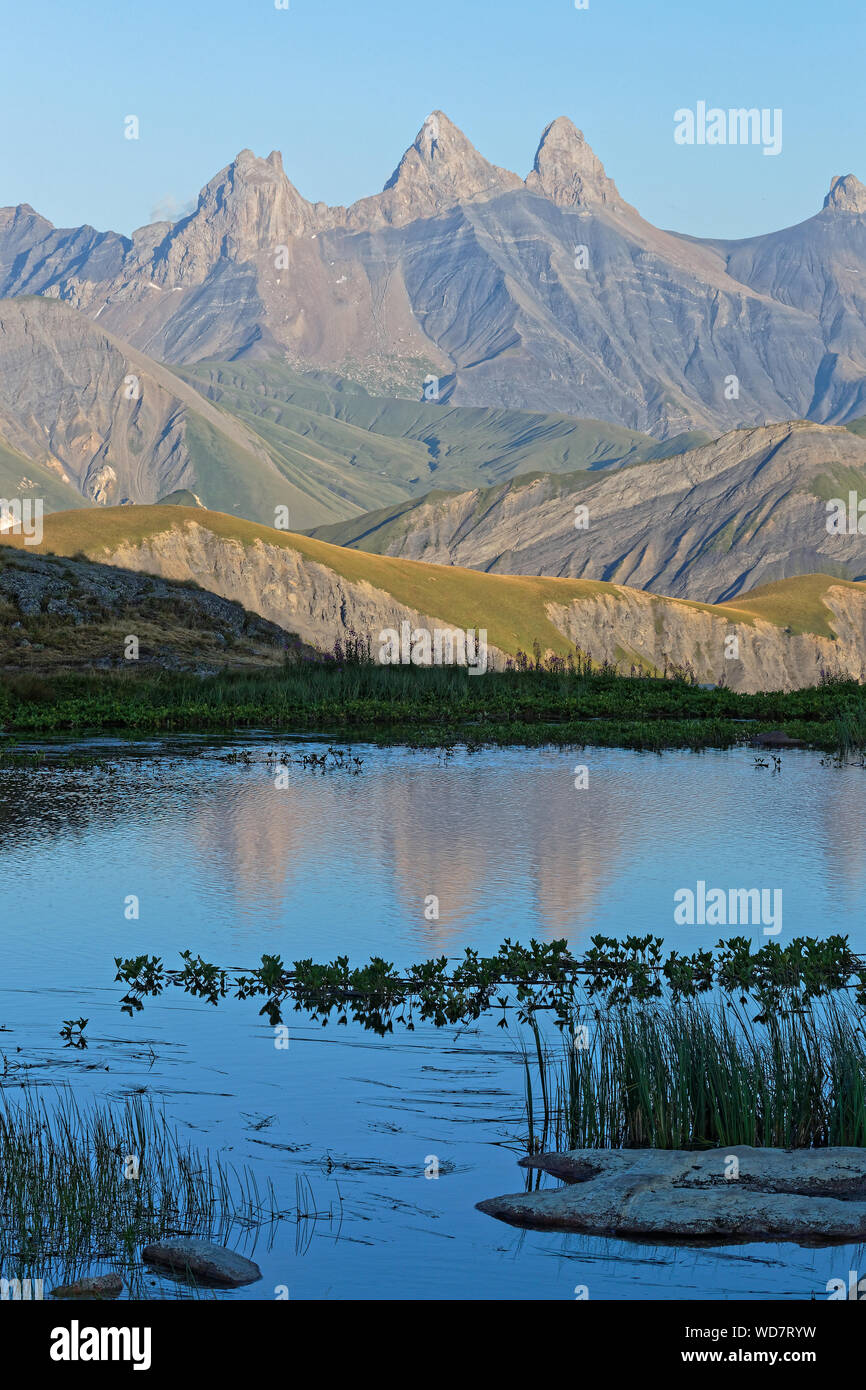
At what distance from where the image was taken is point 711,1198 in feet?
32.1

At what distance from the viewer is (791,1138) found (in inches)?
433

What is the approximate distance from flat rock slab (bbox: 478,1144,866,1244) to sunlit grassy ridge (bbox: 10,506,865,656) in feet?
287

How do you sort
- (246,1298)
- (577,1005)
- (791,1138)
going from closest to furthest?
(246,1298) → (791,1138) → (577,1005)

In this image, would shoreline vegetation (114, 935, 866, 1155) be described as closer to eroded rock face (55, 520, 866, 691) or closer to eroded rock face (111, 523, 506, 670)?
eroded rock face (55, 520, 866, 691)

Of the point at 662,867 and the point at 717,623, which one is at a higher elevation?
the point at 717,623

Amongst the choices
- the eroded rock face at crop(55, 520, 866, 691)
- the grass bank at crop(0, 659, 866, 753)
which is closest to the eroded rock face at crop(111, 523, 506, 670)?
the eroded rock face at crop(55, 520, 866, 691)

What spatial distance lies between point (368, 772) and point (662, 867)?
1168cm

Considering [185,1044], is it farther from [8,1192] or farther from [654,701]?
[654,701]

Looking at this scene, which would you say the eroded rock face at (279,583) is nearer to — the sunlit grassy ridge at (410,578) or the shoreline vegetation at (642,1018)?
the sunlit grassy ridge at (410,578)

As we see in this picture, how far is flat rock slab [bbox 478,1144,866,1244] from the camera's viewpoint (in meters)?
9.58

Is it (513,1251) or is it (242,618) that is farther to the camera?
(242,618)

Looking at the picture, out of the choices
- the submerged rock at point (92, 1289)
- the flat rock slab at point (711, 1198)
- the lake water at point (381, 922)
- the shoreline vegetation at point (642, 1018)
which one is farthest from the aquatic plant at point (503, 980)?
the submerged rock at point (92, 1289)
